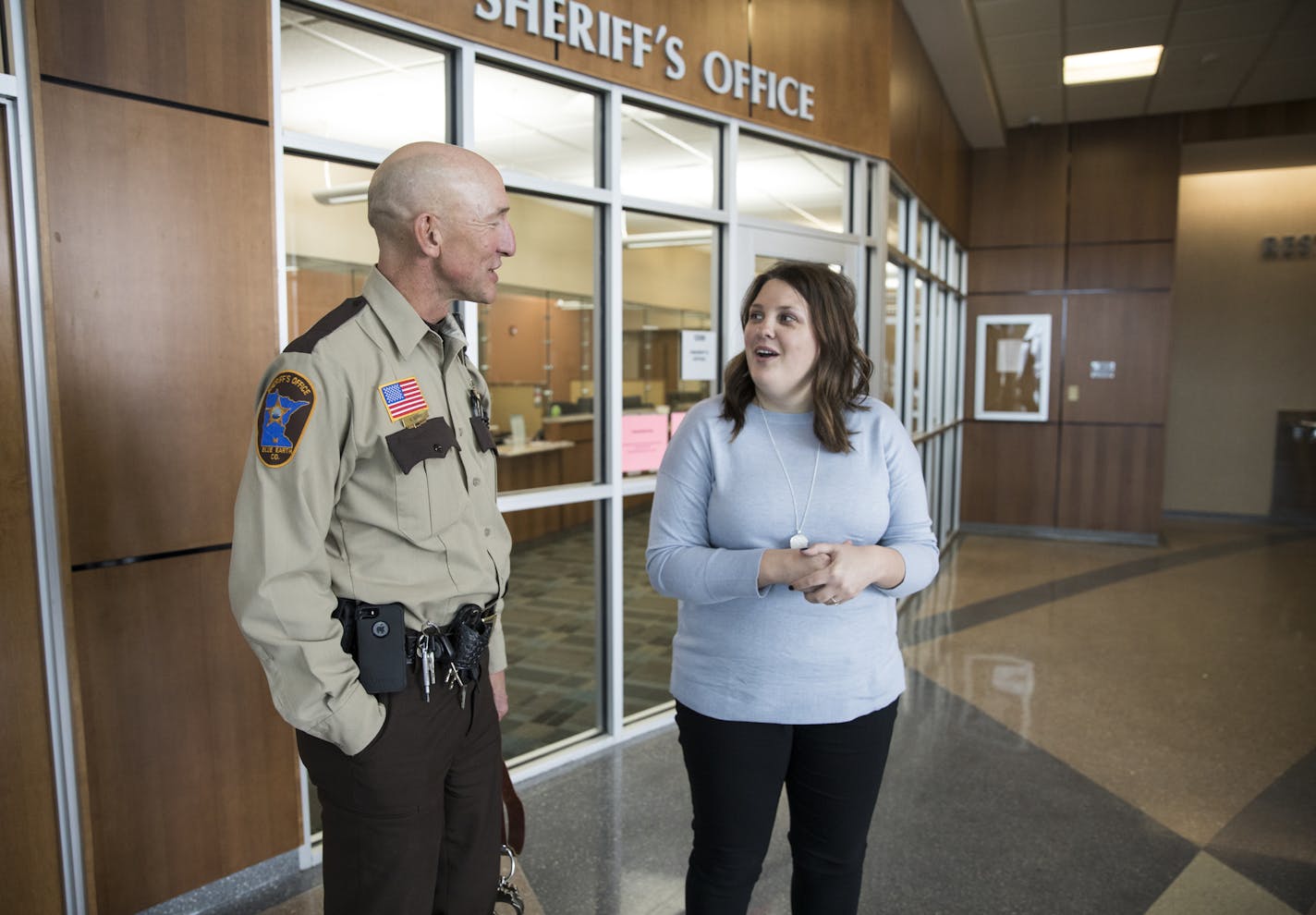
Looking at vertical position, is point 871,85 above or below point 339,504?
above

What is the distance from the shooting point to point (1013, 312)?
8.79 m

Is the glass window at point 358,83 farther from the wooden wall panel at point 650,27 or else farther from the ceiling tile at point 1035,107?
the ceiling tile at point 1035,107

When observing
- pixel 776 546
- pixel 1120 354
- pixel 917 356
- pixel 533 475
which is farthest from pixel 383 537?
pixel 1120 354

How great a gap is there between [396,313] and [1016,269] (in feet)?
27.3

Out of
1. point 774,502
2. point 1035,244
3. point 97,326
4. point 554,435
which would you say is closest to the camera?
point 774,502

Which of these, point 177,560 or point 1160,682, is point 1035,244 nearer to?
point 1160,682

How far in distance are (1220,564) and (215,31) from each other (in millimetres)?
7944

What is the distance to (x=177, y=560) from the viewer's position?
7.63 ft

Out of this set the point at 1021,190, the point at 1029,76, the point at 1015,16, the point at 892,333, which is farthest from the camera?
the point at 1021,190

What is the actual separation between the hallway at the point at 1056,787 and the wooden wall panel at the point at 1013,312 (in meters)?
3.32

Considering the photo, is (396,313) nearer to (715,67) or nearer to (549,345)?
(549,345)

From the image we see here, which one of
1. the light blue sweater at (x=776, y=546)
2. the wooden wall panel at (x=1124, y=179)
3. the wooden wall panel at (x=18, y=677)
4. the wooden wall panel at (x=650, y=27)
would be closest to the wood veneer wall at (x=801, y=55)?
the wooden wall panel at (x=650, y=27)

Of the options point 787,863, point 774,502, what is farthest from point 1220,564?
point 774,502

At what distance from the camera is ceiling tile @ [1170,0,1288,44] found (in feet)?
18.9
